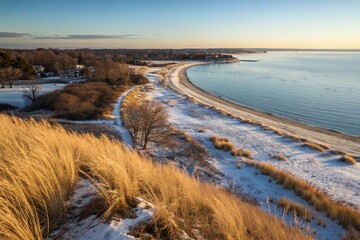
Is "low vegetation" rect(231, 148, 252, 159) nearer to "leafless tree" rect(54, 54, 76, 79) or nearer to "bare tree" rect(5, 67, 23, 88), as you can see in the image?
"bare tree" rect(5, 67, 23, 88)

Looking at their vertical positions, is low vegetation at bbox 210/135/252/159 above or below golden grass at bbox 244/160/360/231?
below

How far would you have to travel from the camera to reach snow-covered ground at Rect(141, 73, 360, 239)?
1334cm

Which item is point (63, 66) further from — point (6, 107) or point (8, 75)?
point (6, 107)

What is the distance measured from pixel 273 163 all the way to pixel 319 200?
7.22 meters

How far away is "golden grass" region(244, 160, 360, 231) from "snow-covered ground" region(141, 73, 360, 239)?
360mm

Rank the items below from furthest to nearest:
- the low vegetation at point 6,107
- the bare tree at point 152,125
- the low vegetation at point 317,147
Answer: the low vegetation at point 6,107 → the low vegetation at point 317,147 → the bare tree at point 152,125

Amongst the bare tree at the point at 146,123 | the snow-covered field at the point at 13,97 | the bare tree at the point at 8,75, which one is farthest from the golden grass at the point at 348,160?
the bare tree at the point at 8,75

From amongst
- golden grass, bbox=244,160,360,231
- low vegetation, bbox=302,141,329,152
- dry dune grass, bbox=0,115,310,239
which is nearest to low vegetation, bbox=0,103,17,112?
golden grass, bbox=244,160,360,231

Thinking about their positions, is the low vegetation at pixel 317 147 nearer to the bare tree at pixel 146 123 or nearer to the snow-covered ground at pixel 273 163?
the snow-covered ground at pixel 273 163

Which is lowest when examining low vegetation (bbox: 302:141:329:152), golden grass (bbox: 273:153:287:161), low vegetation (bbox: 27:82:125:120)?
low vegetation (bbox: 302:141:329:152)

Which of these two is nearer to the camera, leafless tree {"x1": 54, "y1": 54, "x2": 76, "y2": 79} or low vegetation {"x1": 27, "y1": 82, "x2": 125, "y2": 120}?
low vegetation {"x1": 27, "y1": 82, "x2": 125, "y2": 120}

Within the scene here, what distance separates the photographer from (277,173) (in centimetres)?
1595

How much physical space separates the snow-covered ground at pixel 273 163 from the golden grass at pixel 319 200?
360 millimetres

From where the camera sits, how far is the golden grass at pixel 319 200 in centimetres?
1043
